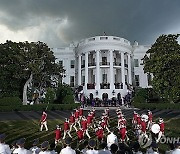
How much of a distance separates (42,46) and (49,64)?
2893 millimetres

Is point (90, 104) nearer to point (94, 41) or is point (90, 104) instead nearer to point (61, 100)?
point (61, 100)

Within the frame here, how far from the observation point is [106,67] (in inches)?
1577

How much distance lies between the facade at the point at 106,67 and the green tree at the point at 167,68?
1049 centimetres

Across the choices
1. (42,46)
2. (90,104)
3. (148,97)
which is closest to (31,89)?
(42,46)

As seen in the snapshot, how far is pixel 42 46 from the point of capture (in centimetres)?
3353

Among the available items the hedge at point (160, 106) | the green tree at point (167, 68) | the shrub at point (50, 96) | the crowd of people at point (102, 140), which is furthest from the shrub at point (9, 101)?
the green tree at point (167, 68)

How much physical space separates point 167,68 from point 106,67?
14268 millimetres

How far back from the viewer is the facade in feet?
126

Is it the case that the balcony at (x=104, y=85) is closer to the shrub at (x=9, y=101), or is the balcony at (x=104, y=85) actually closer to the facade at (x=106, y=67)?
the facade at (x=106, y=67)

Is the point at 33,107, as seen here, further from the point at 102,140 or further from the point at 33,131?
the point at 102,140

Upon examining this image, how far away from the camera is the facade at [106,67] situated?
38.5 m

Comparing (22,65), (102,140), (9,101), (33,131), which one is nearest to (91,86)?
(22,65)

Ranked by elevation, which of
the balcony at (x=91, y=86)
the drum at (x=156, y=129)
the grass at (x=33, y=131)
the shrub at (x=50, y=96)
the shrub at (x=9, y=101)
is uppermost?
the balcony at (x=91, y=86)

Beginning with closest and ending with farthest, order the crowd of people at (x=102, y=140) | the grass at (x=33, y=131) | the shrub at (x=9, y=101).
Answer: the crowd of people at (x=102, y=140), the grass at (x=33, y=131), the shrub at (x=9, y=101)
